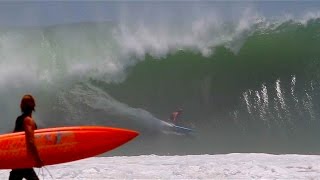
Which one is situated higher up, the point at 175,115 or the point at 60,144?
the point at 175,115

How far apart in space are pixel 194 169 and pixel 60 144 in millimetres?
1924

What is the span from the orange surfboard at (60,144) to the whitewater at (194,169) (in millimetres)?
545

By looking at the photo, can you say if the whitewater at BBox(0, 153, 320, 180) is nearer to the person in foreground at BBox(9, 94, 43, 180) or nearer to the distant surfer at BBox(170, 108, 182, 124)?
the person in foreground at BBox(9, 94, 43, 180)

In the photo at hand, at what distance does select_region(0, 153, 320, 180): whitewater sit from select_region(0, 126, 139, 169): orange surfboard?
54cm

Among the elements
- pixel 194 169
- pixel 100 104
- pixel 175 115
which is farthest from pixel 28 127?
pixel 100 104

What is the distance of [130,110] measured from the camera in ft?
49.4

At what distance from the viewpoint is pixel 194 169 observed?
6.45 metres

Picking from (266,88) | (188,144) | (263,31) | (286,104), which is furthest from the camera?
(263,31)

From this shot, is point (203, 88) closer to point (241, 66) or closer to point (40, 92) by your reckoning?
point (241, 66)

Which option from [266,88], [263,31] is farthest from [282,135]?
[263,31]

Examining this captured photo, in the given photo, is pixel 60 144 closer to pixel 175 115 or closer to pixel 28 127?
pixel 28 127

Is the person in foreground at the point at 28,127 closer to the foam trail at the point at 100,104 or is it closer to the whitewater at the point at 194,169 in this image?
the whitewater at the point at 194,169

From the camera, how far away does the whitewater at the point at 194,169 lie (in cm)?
612

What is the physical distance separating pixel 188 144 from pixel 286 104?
3259 millimetres
